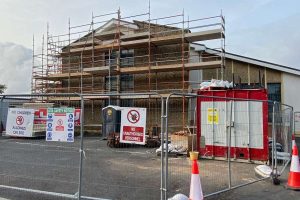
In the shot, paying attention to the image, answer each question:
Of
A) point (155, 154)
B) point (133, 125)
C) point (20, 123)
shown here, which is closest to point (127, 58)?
point (155, 154)

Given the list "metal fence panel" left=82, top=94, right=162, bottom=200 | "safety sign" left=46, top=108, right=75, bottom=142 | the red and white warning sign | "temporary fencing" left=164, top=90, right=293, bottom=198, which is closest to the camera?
the red and white warning sign

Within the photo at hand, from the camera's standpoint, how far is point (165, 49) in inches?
928

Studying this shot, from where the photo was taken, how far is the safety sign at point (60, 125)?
652 centimetres

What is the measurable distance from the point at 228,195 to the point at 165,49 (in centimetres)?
1731

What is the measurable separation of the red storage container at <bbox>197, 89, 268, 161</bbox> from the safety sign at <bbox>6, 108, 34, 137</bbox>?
6.09 meters

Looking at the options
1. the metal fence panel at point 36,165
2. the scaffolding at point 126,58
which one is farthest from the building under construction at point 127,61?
the metal fence panel at point 36,165

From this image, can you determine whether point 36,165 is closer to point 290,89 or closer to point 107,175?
point 107,175

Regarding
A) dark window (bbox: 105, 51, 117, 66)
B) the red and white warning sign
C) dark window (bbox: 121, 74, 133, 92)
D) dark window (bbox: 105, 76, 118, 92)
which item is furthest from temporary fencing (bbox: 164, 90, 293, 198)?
dark window (bbox: 105, 51, 117, 66)

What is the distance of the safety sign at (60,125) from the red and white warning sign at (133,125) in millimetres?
995

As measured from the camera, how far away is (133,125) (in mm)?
6297

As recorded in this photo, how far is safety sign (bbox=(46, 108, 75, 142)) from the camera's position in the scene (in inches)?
257

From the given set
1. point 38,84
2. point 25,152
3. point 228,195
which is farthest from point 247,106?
point 38,84

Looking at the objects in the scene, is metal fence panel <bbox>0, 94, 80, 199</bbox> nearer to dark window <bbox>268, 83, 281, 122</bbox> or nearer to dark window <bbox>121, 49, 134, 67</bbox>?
dark window <bbox>121, 49, 134, 67</bbox>

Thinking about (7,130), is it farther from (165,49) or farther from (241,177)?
(165,49)
